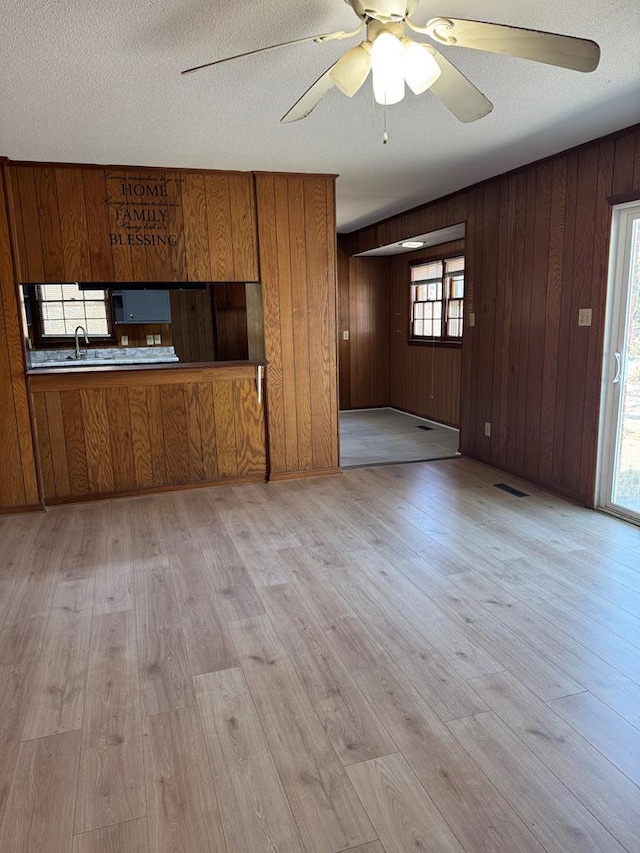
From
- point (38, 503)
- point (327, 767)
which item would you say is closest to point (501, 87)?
point (327, 767)

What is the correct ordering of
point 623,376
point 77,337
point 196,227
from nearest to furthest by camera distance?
point 623,376 → point 196,227 → point 77,337

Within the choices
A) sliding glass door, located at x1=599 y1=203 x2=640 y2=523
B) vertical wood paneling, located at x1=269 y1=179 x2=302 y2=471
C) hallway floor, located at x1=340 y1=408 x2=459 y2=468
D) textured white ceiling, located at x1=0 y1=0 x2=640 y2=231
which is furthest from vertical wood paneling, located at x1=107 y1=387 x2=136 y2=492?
sliding glass door, located at x1=599 y1=203 x2=640 y2=523

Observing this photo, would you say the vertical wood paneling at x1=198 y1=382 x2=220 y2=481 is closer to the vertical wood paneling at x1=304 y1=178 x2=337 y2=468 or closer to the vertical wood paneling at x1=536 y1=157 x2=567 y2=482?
the vertical wood paneling at x1=304 y1=178 x2=337 y2=468

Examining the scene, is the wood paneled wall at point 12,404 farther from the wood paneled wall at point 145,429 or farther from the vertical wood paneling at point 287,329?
the vertical wood paneling at point 287,329

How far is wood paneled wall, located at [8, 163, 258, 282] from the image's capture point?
407 centimetres

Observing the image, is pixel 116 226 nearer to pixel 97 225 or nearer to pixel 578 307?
pixel 97 225

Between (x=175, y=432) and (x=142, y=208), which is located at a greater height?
(x=142, y=208)

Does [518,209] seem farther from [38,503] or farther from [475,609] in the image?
[38,503]

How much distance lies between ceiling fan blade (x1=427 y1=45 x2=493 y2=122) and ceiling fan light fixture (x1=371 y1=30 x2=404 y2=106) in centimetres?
15

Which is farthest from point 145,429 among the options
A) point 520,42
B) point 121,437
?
point 520,42

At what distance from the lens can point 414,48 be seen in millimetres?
1860

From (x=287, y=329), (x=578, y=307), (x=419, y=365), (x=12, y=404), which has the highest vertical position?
(x=578, y=307)

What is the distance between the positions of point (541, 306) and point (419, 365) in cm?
350

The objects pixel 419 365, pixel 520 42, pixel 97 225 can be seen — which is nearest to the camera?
pixel 520 42
